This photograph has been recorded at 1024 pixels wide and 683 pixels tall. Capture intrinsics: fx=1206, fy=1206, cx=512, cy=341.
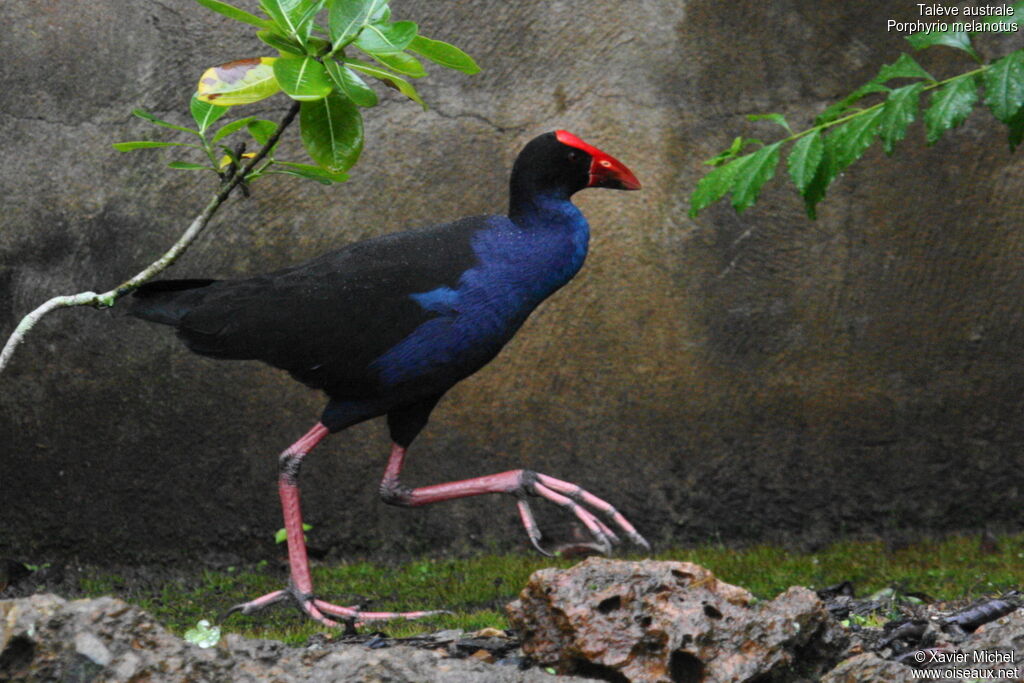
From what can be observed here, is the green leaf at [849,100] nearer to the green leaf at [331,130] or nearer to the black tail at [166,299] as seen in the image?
the green leaf at [331,130]

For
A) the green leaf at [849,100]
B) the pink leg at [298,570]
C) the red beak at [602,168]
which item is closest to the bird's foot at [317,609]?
the pink leg at [298,570]

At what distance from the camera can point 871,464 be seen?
16.7 feet

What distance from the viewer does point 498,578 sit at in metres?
4.66

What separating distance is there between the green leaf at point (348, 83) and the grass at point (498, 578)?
1947mm

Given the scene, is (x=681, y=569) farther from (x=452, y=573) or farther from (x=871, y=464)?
(x=871, y=464)

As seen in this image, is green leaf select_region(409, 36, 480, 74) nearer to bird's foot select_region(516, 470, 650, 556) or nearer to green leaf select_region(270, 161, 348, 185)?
green leaf select_region(270, 161, 348, 185)

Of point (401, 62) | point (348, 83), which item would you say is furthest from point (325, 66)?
point (401, 62)

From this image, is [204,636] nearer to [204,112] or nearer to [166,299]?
[204,112]

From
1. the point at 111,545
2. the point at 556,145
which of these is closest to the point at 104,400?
the point at 111,545

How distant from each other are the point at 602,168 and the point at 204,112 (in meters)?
1.31

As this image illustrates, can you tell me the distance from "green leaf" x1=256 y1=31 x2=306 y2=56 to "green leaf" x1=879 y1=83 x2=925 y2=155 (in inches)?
65.5

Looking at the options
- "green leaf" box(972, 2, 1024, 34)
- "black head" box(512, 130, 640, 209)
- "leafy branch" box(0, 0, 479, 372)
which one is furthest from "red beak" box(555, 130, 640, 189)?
"green leaf" box(972, 2, 1024, 34)

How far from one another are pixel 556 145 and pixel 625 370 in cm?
146

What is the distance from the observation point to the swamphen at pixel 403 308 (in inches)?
145
